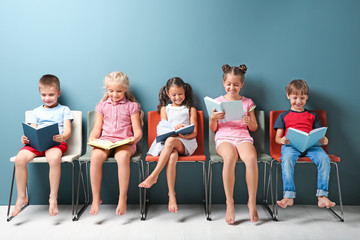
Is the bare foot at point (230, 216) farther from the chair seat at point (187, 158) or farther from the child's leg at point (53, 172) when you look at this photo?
the child's leg at point (53, 172)

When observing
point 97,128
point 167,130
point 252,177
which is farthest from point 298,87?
point 97,128

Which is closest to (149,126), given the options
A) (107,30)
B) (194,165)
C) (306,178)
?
(194,165)

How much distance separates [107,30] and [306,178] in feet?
6.75

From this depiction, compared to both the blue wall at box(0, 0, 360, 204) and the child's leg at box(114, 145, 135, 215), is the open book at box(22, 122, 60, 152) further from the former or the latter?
the child's leg at box(114, 145, 135, 215)

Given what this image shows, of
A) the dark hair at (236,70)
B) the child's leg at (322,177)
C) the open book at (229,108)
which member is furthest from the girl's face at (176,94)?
the child's leg at (322,177)

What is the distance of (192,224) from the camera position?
2.29 m

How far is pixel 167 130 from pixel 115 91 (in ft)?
1.72

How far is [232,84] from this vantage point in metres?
2.54

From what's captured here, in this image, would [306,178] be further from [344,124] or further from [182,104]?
[182,104]

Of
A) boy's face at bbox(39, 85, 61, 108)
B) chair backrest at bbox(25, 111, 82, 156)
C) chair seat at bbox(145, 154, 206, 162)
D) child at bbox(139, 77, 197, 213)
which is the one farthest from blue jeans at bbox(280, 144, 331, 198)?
boy's face at bbox(39, 85, 61, 108)

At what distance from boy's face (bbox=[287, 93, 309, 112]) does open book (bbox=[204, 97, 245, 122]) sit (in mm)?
443

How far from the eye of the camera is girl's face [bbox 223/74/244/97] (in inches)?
99.9

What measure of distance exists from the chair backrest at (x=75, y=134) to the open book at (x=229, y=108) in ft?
3.49

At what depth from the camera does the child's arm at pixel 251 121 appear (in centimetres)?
249
